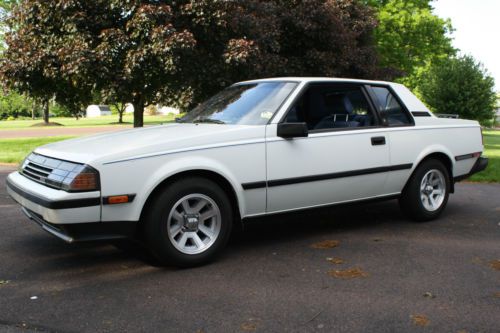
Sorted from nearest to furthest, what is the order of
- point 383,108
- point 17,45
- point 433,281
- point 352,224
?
point 433,281 < point 383,108 < point 352,224 < point 17,45

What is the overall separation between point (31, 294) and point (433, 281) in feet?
9.63

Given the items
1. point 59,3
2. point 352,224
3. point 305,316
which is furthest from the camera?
point 59,3

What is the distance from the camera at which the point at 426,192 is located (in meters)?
5.85

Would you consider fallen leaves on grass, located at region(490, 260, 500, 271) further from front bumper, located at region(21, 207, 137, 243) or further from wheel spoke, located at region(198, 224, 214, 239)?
front bumper, located at region(21, 207, 137, 243)

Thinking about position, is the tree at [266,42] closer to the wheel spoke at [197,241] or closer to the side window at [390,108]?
the side window at [390,108]

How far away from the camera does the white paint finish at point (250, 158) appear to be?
3.88 metres

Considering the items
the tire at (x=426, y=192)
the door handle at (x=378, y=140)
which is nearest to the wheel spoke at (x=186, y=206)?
the door handle at (x=378, y=140)

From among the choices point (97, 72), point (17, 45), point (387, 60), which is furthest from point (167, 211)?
point (387, 60)

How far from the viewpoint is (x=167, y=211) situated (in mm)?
4020

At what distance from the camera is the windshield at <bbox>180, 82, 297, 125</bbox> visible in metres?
4.75

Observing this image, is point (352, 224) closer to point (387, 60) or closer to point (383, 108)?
point (383, 108)

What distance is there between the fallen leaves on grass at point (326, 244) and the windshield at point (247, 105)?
1297 mm

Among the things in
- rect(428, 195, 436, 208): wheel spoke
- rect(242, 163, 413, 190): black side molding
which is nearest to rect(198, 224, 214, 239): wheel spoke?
rect(242, 163, 413, 190): black side molding

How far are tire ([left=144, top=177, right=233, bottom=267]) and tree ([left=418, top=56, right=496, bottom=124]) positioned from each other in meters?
21.9
